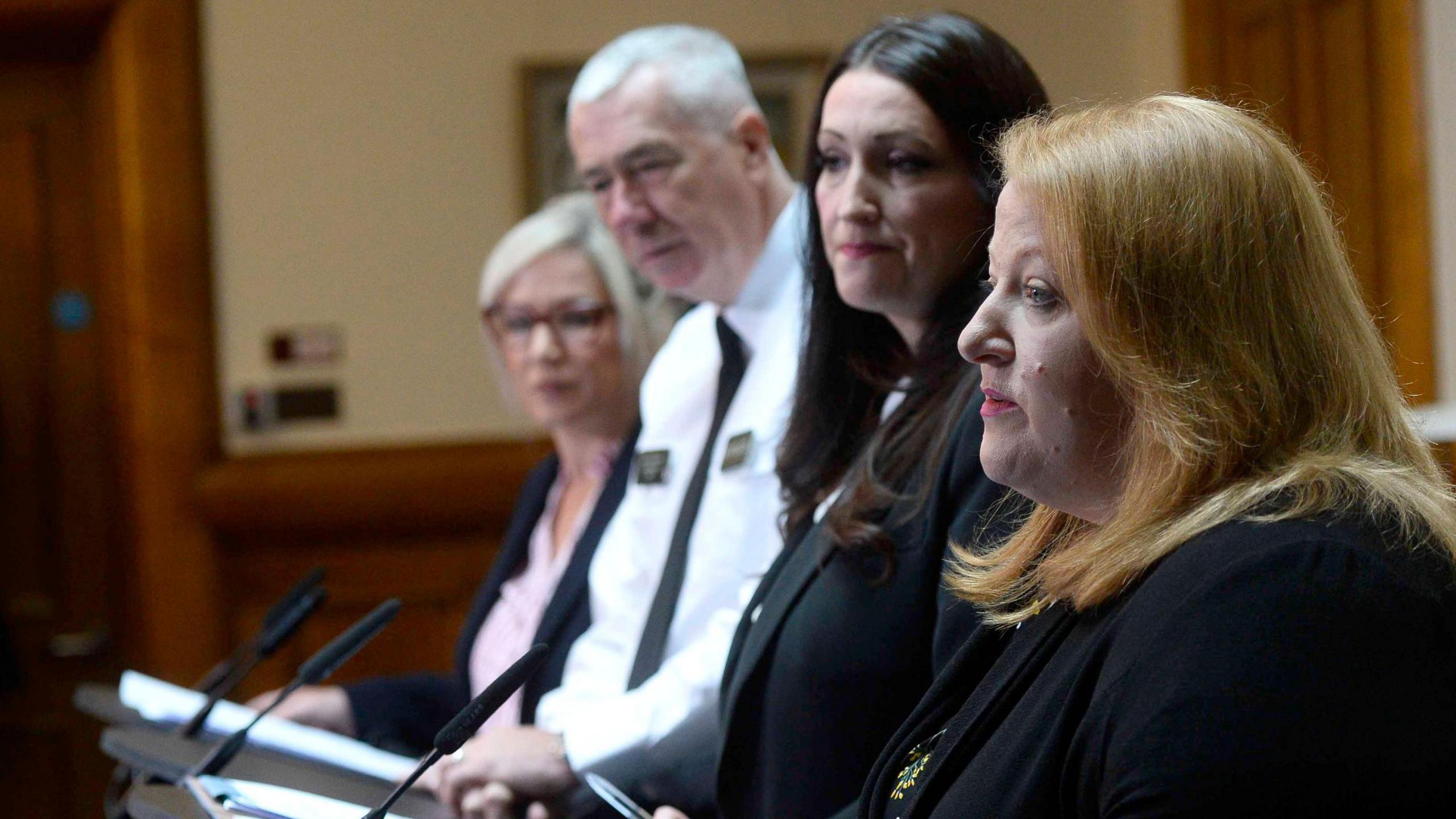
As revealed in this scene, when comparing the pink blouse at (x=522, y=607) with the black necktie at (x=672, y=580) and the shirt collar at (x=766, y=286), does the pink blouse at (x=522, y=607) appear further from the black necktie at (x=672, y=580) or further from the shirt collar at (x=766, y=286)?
the shirt collar at (x=766, y=286)

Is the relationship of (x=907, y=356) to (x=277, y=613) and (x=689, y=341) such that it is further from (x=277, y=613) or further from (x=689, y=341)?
(x=277, y=613)

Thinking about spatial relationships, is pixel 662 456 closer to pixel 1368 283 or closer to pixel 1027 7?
pixel 1368 283

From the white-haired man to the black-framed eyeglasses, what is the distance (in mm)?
324

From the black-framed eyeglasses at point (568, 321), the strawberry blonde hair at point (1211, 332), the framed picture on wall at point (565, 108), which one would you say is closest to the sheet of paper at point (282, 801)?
the strawberry blonde hair at point (1211, 332)

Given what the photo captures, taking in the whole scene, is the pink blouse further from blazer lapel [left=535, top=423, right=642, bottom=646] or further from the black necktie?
the black necktie

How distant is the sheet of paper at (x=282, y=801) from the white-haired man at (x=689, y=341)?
0.45m

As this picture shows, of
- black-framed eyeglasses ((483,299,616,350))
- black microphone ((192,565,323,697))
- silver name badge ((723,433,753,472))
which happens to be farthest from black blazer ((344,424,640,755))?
silver name badge ((723,433,753,472))

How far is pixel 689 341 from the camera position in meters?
2.31

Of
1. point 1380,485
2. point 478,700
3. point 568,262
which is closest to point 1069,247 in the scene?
point 1380,485

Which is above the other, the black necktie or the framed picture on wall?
the framed picture on wall

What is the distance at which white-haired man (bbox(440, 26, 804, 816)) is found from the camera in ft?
6.47

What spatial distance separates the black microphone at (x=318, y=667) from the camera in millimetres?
1660

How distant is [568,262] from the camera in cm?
267

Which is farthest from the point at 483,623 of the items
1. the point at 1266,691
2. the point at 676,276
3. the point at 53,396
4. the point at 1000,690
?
the point at 53,396
